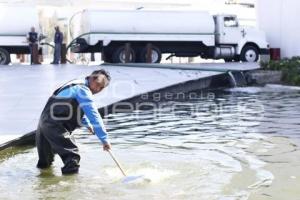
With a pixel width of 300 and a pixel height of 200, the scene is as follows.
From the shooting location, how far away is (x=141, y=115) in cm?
1364

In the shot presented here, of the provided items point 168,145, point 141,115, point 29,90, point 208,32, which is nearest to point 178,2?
point 208,32

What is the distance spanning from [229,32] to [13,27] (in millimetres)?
10366

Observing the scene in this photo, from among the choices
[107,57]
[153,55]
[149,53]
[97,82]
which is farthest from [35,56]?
[97,82]

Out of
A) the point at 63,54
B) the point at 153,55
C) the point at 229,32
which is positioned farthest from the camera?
the point at 229,32

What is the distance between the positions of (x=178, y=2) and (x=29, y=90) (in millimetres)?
18992

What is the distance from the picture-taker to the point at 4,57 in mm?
29156

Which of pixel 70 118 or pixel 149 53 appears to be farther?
pixel 149 53

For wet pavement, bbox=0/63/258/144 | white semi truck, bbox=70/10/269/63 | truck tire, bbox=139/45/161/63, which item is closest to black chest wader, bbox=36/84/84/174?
wet pavement, bbox=0/63/258/144

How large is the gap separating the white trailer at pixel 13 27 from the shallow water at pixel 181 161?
16.9m

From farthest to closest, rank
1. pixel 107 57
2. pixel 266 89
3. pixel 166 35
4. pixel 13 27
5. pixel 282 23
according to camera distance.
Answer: pixel 107 57
pixel 166 35
pixel 13 27
pixel 282 23
pixel 266 89

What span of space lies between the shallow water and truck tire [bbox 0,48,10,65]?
1680cm

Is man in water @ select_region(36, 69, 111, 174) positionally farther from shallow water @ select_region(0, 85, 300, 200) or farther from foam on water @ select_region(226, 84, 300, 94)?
foam on water @ select_region(226, 84, 300, 94)

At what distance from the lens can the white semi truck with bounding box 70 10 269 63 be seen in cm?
2892

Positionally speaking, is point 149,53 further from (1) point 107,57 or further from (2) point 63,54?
(2) point 63,54
